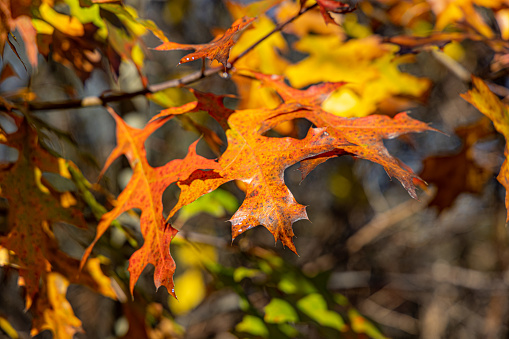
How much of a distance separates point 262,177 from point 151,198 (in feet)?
0.83

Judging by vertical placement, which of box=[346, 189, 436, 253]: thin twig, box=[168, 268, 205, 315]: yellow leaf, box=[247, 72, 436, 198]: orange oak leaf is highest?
box=[247, 72, 436, 198]: orange oak leaf

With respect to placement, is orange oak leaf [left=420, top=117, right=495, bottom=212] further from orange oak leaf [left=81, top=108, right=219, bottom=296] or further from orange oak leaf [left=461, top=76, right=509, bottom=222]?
orange oak leaf [left=81, top=108, right=219, bottom=296]

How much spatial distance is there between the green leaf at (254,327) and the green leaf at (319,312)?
0.13 m

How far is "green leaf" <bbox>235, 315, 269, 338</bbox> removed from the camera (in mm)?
1182

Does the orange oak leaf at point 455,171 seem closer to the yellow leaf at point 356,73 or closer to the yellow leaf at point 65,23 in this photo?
the yellow leaf at point 356,73

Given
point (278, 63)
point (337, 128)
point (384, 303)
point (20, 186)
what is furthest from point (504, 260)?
point (20, 186)

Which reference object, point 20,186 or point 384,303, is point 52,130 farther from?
point 384,303

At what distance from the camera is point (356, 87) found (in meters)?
1.55

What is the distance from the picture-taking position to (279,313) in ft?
3.77

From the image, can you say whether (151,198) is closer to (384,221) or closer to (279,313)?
(279,313)

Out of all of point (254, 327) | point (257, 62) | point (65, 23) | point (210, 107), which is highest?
point (65, 23)

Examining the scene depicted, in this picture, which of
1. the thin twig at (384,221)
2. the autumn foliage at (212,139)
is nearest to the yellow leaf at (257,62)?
the autumn foliage at (212,139)

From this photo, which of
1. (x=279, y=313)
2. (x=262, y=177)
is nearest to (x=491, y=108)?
(x=262, y=177)

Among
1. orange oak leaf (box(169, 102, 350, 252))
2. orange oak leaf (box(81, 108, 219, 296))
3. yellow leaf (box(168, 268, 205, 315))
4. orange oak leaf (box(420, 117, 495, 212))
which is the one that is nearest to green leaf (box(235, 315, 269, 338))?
orange oak leaf (box(81, 108, 219, 296))
